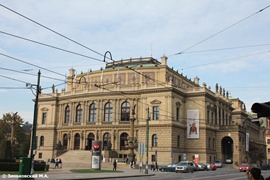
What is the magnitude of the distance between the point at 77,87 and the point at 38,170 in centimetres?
5223

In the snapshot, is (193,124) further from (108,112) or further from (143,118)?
(108,112)

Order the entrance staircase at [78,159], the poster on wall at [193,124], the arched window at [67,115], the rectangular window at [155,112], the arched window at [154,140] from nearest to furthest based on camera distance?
the entrance staircase at [78,159] → the arched window at [154,140] → the rectangular window at [155,112] → the poster on wall at [193,124] → the arched window at [67,115]

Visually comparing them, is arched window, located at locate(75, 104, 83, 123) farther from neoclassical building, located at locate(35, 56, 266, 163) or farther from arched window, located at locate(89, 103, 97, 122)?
arched window, located at locate(89, 103, 97, 122)

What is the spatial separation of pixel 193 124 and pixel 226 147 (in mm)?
16322

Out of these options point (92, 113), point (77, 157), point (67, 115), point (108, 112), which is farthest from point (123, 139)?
point (67, 115)

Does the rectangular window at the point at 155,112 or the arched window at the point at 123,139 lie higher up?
the rectangular window at the point at 155,112

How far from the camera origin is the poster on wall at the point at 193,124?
70438 millimetres

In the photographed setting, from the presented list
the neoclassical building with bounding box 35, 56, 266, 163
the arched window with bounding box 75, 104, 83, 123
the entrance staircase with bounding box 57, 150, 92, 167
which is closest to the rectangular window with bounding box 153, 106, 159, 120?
the neoclassical building with bounding box 35, 56, 266, 163

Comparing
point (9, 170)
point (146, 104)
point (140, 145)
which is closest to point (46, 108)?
point (146, 104)

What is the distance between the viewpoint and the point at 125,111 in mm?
72562

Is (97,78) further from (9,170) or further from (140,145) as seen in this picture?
(9,170)

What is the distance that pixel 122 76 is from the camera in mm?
79938

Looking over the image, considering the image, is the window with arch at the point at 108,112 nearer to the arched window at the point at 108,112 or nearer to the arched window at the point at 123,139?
the arched window at the point at 108,112

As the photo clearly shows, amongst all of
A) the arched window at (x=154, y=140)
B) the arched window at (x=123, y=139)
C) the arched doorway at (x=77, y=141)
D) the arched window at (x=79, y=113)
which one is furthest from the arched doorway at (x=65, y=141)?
the arched window at (x=154, y=140)
